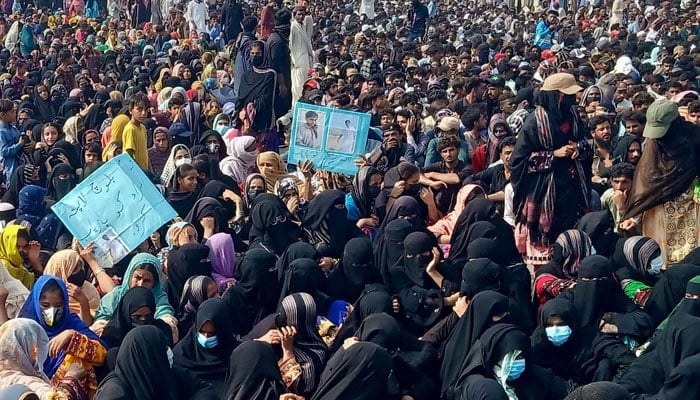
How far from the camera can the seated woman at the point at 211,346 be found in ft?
15.0

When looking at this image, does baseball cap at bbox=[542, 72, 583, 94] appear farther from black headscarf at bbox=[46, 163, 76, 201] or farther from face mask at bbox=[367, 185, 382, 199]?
black headscarf at bbox=[46, 163, 76, 201]

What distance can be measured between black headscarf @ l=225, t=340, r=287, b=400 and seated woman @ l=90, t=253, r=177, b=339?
1.00 m

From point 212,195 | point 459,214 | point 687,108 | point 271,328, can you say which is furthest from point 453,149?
point 271,328

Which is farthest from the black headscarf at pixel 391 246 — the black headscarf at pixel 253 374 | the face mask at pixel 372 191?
the black headscarf at pixel 253 374

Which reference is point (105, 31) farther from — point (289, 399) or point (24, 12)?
point (289, 399)

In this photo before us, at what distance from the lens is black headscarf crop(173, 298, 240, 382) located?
4.57m

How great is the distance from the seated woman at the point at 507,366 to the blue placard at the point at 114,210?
247 centimetres

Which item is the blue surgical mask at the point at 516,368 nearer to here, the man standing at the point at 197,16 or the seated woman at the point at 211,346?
the seated woman at the point at 211,346

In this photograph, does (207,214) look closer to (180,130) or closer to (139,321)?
(139,321)

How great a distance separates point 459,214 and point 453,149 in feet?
2.72

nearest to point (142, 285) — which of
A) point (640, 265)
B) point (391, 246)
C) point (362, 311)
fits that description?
point (362, 311)

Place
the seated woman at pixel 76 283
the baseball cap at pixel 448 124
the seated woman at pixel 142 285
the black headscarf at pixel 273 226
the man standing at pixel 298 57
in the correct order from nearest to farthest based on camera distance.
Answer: the seated woman at pixel 142 285
the seated woman at pixel 76 283
the black headscarf at pixel 273 226
the baseball cap at pixel 448 124
the man standing at pixel 298 57

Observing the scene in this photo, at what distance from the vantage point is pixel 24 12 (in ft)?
75.7

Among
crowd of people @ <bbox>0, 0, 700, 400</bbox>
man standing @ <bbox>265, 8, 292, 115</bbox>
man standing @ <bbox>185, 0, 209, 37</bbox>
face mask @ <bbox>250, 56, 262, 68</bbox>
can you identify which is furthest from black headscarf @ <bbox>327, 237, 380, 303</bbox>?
man standing @ <bbox>185, 0, 209, 37</bbox>
